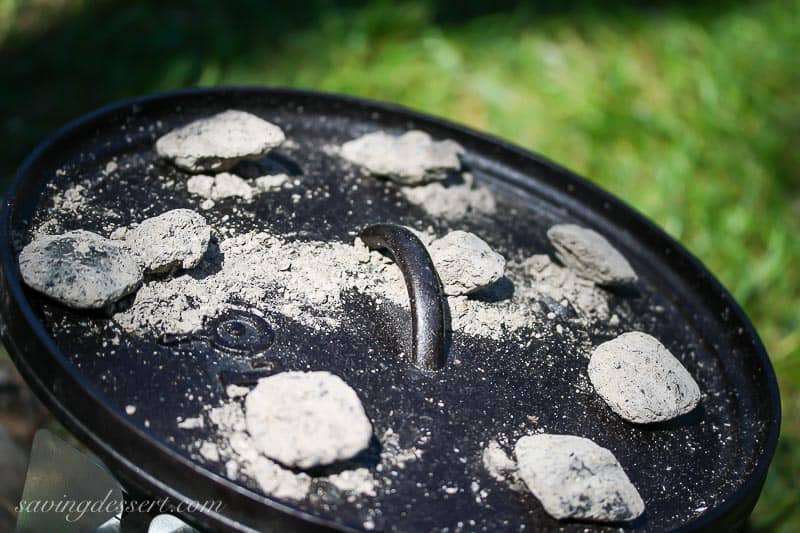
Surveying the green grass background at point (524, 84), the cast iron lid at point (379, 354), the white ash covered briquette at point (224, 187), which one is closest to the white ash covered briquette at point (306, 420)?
the cast iron lid at point (379, 354)

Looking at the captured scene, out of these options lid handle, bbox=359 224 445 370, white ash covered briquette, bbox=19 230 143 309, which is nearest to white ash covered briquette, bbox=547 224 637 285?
lid handle, bbox=359 224 445 370

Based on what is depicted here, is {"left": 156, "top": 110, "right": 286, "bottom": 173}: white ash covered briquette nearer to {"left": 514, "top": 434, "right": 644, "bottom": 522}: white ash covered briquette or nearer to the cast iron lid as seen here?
the cast iron lid

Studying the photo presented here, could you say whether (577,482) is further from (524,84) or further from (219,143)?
(524,84)

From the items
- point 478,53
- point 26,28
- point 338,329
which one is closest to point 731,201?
point 478,53

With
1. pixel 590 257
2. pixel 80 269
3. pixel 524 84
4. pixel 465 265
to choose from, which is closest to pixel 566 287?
pixel 590 257

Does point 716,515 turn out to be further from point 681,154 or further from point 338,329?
point 681,154

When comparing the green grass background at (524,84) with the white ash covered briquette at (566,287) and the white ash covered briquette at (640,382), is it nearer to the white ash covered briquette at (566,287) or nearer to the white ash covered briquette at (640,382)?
the white ash covered briquette at (566,287)
